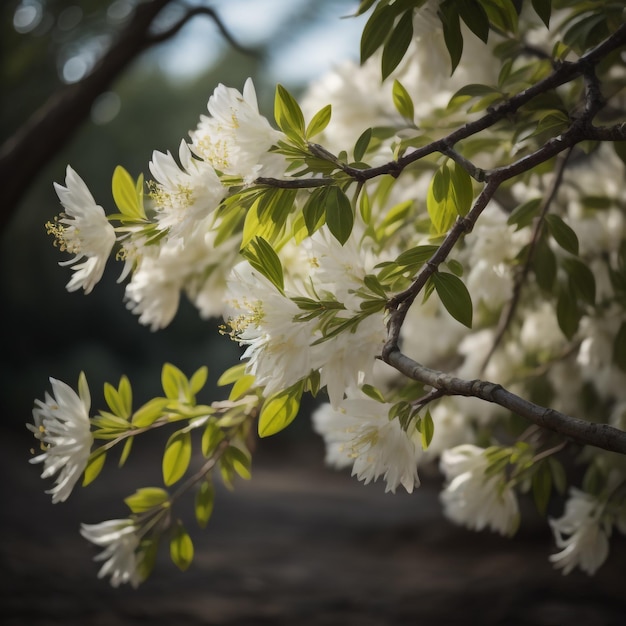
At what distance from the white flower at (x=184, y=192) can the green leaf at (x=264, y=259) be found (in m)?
0.04

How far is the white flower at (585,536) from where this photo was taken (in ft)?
2.60

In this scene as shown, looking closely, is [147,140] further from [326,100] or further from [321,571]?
[326,100]

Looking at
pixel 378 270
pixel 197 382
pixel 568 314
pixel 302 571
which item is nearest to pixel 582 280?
pixel 568 314

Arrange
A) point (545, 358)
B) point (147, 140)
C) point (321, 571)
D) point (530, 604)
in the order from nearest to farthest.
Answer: point (545, 358) < point (530, 604) < point (321, 571) < point (147, 140)

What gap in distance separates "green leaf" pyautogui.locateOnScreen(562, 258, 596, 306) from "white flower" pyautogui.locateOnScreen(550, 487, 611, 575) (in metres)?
0.24

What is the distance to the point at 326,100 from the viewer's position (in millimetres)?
1053

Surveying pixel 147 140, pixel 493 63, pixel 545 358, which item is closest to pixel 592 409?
pixel 545 358

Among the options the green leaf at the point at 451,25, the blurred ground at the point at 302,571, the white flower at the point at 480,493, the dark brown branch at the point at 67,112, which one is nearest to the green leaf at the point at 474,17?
the green leaf at the point at 451,25

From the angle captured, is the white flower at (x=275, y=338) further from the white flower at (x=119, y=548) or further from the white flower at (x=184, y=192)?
the white flower at (x=119, y=548)

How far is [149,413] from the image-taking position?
2.19ft

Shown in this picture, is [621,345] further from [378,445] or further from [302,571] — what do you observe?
[302,571]

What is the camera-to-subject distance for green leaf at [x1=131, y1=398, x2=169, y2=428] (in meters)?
0.65

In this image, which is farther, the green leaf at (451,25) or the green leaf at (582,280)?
the green leaf at (582,280)

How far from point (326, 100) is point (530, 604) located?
106 centimetres
